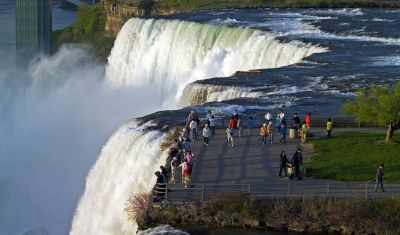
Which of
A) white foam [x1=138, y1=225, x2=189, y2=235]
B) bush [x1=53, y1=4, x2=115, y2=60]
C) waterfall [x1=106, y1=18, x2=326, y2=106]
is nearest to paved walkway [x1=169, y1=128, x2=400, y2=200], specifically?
white foam [x1=138, y1=225, x2=189, y2=235]

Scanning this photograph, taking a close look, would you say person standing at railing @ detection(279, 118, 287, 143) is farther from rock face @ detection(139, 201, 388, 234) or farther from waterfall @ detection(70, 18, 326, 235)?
rock face @ detection(139, 201, 388, 234)

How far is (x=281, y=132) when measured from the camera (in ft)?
121

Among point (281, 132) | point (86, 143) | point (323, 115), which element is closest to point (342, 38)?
point (86, 143)

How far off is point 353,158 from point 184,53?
3464cm

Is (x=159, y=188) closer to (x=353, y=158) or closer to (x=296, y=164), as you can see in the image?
(x=296, y=164)

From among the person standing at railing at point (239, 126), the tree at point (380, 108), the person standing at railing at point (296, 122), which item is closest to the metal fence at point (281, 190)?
the tree at point (380, 108)

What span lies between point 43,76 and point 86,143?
141 ft

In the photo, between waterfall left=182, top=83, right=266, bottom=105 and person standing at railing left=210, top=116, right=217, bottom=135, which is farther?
waterfall left=182, top=83, right=266, bottom=105

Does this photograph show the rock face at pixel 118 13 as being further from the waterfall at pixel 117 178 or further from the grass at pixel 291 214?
the grass at pixel 291 214

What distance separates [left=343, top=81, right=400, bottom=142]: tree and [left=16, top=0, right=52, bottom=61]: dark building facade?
65317 millimetres

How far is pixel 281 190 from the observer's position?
30625mm

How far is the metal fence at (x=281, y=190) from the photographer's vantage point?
30031 mm

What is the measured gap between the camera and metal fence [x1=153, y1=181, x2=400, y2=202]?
30.0 m

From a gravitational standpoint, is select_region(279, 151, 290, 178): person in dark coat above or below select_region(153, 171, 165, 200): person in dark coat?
above
